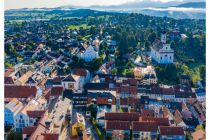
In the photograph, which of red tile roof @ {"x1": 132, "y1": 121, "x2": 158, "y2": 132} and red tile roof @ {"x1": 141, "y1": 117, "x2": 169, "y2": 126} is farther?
red tile roof @ {"x1": 141, "y1": 117, "x2": 169, "y2": 126}

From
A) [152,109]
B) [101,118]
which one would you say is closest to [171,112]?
[152,109]

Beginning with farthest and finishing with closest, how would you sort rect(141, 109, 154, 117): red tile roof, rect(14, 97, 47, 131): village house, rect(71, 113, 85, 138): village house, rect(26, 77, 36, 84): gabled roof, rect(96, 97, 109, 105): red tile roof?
rect(26, 77, 36, 84): gabled roof
rect(96, 97, 109, 105): red tile roof
rect(141, 109, 154, 117): red tile roof
rect(14, 97, 47, 131): village house
rect(71, 113, 85, 138): village house

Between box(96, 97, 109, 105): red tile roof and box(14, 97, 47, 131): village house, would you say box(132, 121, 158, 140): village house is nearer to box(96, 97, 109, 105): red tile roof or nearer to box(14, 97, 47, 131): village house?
box(96, 97, 109, 105): red tile roof

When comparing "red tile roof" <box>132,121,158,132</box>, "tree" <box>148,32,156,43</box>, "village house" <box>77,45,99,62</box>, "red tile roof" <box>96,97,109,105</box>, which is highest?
"tree" <box>148,32,156,43</box>

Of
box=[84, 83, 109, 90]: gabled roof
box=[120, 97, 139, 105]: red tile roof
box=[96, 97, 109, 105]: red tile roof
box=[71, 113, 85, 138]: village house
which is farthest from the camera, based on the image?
box=[84, 83, 109, 90]: gabled roof

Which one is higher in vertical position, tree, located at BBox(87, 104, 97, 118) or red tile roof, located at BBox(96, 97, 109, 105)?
red tile roof, located at BBox(96, 97, 109, 105)

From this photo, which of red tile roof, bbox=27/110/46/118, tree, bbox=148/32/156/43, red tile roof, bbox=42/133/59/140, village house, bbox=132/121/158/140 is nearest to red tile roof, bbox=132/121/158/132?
village house, bbox=132/121/158/140

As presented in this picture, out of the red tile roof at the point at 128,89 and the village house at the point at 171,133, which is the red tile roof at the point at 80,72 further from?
the village house at the point at 171,133
